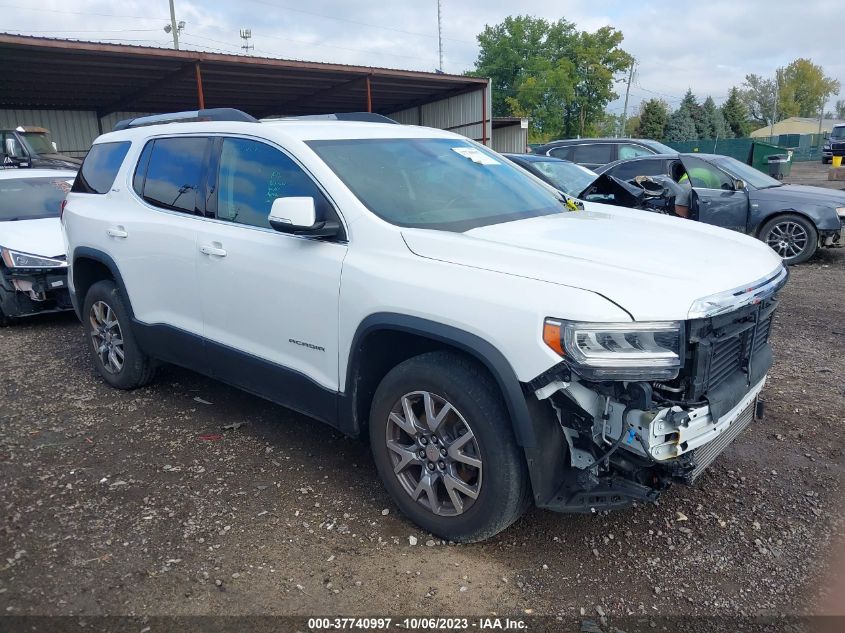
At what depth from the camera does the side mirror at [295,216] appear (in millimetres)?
3146

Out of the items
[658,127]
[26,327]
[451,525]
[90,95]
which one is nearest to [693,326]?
Answer: [451,525]

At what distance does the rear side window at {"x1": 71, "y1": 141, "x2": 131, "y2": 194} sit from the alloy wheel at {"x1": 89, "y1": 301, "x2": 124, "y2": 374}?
90cm

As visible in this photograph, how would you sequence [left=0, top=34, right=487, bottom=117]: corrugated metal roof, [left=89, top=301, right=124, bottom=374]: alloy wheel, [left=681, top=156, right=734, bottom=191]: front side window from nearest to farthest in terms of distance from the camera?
[left=89, top=301, right=124, bottom=374]: alloy wheel
[left=681, top=156, right=734, bottom=191]: front side window
[left=0, top=34, right=487, bottom=117]: corrugated metal roof

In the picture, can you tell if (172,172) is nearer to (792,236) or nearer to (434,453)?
(434,453)

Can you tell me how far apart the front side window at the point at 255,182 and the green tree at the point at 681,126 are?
170 feet

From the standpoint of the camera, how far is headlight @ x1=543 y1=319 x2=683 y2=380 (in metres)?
2.46

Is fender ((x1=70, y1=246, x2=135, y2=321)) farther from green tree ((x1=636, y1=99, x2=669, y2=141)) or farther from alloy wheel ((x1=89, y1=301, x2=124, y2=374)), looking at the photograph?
green tree ((x1=636, y1=99, x2=669, y2=141))

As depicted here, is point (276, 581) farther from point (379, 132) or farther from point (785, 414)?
point (785, 414)

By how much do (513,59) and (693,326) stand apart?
64.8 meters

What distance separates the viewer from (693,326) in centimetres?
255

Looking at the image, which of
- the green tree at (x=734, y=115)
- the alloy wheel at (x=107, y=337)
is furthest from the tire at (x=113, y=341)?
the green tree at (x=734, y=115)

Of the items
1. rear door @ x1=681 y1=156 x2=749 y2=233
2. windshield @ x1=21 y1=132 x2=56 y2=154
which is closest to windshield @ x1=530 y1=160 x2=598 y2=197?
rear door @ x1=681 y1=156 x2=749 y2=233

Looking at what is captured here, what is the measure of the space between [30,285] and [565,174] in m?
6.78

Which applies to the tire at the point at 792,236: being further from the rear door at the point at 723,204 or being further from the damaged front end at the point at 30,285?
the damaged front end at the point at 30,285
